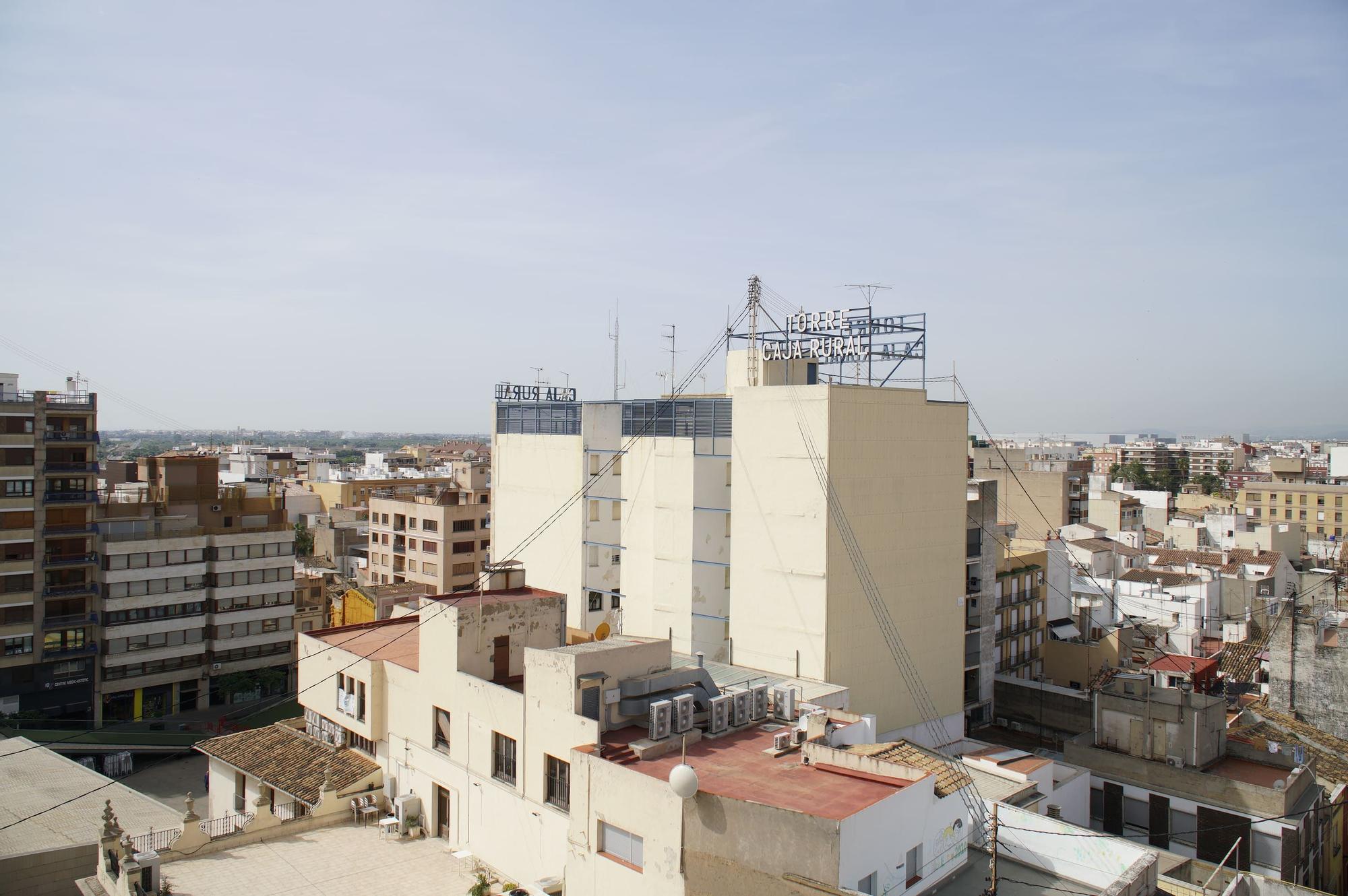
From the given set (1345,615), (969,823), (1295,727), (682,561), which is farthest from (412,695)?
(1345,615)

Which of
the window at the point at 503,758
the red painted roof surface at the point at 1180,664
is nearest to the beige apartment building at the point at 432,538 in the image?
the red painted roof surface at the point at 1180,664

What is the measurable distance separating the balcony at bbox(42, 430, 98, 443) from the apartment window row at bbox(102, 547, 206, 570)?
22.0 ft

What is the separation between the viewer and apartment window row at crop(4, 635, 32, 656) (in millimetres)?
48594

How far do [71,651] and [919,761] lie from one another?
49.0 meters

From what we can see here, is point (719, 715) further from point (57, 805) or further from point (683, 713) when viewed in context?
point (57, 805)

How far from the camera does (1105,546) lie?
6138cm

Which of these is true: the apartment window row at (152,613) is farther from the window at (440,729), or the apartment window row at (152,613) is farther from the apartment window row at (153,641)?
the window at (440,729)

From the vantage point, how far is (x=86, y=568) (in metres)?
51.9

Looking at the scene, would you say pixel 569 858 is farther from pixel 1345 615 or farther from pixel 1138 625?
pixel 1138 625

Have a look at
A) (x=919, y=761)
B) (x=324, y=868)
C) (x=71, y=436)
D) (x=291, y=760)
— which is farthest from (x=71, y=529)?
(x=919, y=761)

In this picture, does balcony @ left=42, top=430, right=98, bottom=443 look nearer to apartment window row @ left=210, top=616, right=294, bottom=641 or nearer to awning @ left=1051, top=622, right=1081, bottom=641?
apartment window row @ left=210, top=616, right=294, bottom=641

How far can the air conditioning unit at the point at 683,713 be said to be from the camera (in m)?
20.4

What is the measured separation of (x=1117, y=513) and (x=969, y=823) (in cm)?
7145

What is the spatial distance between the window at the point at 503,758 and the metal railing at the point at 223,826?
726 cm
